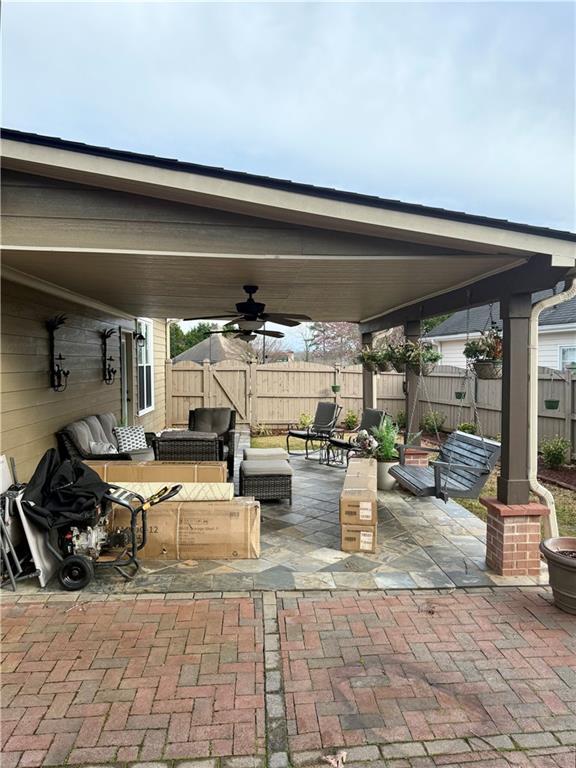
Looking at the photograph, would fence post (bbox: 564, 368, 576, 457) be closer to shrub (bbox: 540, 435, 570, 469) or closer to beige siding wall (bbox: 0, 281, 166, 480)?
shrub (bbox: 540, 435, 570, 469)

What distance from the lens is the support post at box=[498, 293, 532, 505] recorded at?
3.70 metres

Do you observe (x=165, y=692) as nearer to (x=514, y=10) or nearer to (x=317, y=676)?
(x=317, y=676)

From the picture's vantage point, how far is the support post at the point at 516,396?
370 cm

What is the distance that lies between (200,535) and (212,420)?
159 inches

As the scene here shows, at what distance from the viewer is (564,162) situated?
12109 mm

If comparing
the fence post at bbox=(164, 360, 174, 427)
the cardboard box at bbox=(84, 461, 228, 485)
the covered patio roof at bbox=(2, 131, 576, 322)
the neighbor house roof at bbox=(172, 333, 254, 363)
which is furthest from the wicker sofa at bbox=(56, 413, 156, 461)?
the neighbor house roof at bbox=(172, 333, 254, 363)

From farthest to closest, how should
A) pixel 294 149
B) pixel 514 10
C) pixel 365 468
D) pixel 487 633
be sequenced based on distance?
1. pixel 294 149
2. pixel 514 10
3. pixel 365 468
4. pixel 487 633

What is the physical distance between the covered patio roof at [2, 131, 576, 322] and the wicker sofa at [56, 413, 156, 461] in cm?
199

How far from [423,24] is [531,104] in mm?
4063

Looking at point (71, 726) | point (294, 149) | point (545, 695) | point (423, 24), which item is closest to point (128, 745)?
point (71, 726)

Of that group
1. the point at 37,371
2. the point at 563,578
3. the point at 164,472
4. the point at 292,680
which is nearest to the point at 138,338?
the point at 37,371

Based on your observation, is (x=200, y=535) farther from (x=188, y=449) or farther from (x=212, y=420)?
(x=212, y=420)

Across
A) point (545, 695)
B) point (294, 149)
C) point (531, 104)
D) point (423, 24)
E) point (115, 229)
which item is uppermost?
point (294, 149)

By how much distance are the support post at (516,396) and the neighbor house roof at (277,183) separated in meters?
0.64
